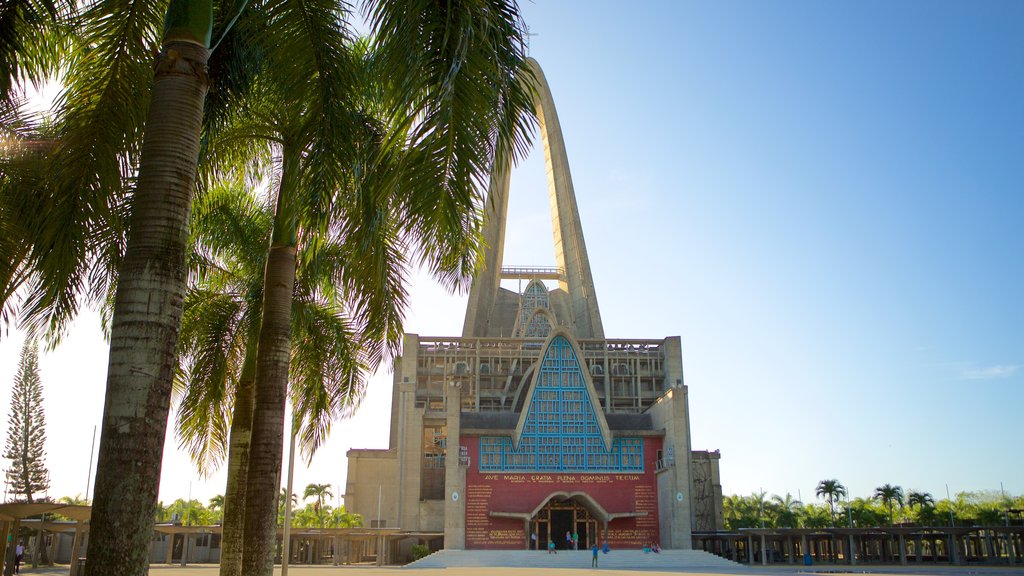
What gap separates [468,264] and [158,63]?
4150 mm

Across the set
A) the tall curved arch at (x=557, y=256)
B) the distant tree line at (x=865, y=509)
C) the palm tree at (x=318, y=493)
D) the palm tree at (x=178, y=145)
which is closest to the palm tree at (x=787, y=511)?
the distant tree line at (x=865, y=509)

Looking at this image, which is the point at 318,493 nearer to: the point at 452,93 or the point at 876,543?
the point at 876,543

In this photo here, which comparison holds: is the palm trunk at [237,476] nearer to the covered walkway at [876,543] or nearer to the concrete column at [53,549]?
the concrete column at [53,549]

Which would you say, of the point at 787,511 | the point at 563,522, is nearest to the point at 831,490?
the point at 787,511

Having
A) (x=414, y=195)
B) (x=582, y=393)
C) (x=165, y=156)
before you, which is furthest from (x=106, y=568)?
(x=582, y=393)

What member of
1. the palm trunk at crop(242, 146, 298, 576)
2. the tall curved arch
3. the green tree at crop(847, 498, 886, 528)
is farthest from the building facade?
the palm trunk at crop(242, 146, 298, 576)

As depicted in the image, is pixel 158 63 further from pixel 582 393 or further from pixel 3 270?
pixel 582 393

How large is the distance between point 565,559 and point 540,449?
857 cm

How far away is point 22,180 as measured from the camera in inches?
419

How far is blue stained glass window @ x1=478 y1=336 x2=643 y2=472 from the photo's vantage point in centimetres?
5212

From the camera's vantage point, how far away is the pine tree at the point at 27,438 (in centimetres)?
5409

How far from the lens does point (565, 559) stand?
45.2m

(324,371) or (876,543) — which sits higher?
(324,371)

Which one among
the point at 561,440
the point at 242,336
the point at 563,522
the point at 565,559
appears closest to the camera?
the point at 242,336
